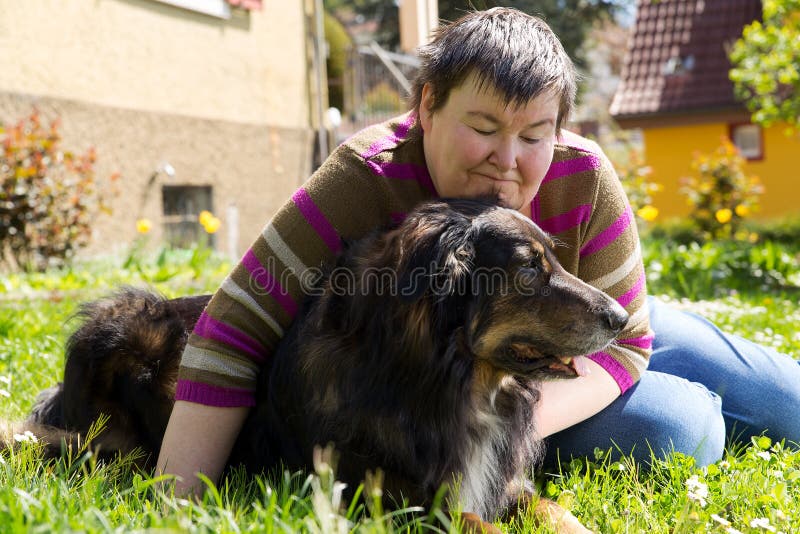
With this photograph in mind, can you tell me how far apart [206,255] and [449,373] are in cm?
544

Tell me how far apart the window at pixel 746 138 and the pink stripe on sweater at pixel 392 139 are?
637 inches

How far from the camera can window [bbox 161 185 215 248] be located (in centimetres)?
970

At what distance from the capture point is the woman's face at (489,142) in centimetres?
245

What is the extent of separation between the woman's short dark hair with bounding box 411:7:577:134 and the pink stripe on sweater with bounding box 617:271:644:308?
67 cm

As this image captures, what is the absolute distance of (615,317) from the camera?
236cm

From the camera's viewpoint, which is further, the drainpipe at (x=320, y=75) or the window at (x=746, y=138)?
the window at (x=746, y=138)

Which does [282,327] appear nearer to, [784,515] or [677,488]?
[677,488]

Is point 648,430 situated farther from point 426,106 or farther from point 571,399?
point 426,106

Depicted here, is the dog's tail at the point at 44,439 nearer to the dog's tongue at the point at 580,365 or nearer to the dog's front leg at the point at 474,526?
the dog's front leg at the point at 474,526

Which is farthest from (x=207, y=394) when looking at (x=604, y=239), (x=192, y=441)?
(x=604, y=239)

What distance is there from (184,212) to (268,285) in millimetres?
7756

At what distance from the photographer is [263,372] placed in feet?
8.68

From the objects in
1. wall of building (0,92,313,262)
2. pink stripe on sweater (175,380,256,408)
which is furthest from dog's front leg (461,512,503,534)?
wall of building (0,92,313,262)

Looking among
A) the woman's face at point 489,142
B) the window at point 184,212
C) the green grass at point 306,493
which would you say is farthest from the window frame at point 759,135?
the woman's face at point 489,142
